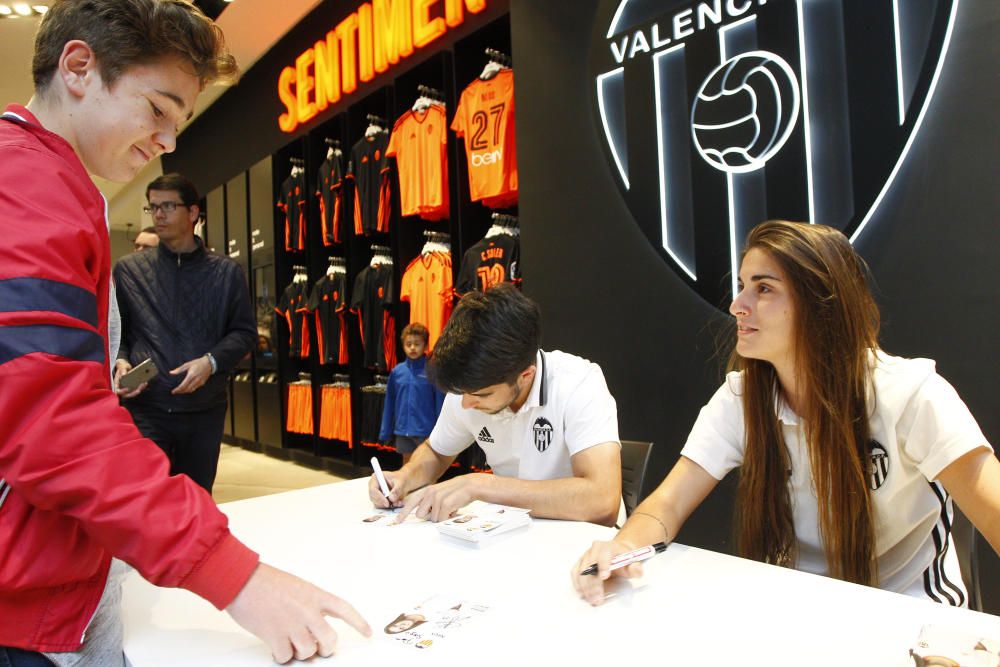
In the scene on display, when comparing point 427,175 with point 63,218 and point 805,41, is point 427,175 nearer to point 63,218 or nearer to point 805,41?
point 805,41

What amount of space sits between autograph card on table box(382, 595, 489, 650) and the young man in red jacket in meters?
0.13

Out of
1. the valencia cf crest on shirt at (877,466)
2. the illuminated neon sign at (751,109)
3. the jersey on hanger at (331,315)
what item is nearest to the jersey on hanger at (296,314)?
the jersey on hanger at (331,315)

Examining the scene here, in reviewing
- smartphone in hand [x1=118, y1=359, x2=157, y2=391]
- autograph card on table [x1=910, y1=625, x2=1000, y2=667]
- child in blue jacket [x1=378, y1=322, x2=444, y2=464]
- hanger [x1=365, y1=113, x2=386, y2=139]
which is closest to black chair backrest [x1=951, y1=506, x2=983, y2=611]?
autograph card on table [x1=910, y1=625, x2=1000, y2=667]

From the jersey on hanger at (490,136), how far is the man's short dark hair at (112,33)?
131 inches

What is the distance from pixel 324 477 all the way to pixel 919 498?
535 cm

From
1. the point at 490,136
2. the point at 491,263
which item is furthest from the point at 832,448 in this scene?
the point at 490,136

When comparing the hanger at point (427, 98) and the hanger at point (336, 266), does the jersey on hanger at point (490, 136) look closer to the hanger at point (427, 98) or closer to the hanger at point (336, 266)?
the hanger at point (427, 98)

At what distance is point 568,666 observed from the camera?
896 millimetres

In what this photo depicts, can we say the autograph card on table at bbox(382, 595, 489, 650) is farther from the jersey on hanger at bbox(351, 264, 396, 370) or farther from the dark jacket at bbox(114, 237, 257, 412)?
Result: the jersey on hanger at bbox(351, 264, 396, 370)

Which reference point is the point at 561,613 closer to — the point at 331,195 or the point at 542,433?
the point at 542,433

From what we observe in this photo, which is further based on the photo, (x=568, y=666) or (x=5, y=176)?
(x=568, y=666)

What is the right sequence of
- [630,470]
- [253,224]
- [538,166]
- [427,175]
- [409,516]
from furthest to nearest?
[253,224] → [427,175] → [538,166] → [630,470] → [409,516]

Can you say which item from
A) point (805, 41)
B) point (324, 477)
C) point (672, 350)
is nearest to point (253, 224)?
point (324, 477)

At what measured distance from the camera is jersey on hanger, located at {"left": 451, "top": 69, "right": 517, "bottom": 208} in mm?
4145
